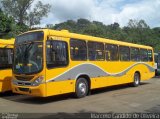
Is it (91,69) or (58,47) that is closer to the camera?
(58,47)

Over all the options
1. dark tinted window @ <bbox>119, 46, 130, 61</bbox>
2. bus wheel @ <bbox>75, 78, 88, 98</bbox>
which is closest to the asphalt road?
bus wheel @ <bbox>75, 78, 88, 98</bbox>

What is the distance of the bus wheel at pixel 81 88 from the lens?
1419 cm

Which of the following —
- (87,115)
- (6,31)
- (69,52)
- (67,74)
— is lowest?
(87,115)

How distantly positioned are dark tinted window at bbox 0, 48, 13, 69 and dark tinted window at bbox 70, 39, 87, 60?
10.9ft

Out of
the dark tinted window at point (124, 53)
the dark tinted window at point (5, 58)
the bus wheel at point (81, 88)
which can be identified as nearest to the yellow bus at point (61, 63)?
the bus wheel at point (81, 88)

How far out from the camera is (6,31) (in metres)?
33.7

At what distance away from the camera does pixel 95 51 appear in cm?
1572

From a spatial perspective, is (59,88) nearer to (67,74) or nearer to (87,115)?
(67,74)

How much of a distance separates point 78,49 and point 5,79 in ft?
12.3

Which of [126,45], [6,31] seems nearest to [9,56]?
[126,45]

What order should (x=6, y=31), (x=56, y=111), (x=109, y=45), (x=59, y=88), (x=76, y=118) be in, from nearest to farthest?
(x=76, y=118), (x=56, y=111), (x=59, y=88), (x=109, y=45), (x=6, y=31)

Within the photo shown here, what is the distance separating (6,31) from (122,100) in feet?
74.6

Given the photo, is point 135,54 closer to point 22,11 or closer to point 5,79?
point 5,79

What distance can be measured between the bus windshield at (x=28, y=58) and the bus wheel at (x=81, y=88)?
2495 millimetres
